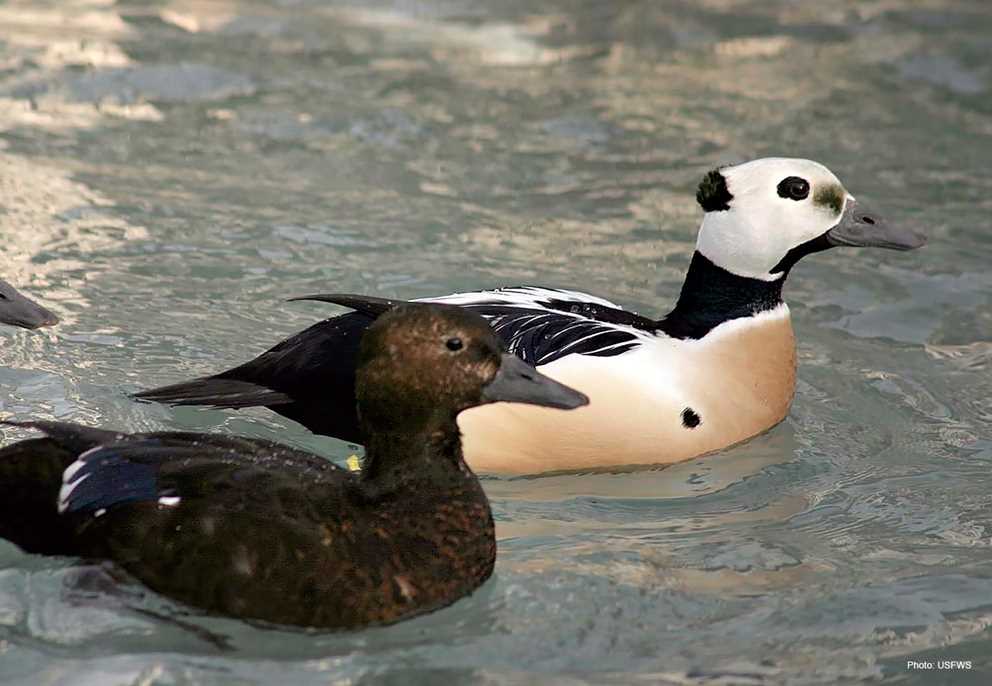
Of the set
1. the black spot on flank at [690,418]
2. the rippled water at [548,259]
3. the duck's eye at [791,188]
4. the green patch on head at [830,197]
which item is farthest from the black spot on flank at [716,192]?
the rippled water at [548,259]

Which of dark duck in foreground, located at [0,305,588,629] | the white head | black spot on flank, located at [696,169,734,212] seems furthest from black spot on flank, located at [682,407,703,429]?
dark duck in foreground, located at [0,305,588,629]

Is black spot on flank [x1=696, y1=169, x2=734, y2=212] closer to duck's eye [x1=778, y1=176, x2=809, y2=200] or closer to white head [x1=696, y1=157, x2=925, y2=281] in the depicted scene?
white head [x1=696, y1=157, x2=925, y2=281]

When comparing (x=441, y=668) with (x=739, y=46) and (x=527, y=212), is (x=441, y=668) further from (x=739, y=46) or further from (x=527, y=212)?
(x=739, y=46)

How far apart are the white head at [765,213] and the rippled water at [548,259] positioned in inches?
28.5

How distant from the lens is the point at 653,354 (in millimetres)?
6523

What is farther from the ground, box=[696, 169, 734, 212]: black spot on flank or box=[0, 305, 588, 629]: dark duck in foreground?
box=[696, 169, 734, 212]: black spot on flank

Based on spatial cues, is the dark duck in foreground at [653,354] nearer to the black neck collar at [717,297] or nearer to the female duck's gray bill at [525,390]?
the black neck collar at [717,297]

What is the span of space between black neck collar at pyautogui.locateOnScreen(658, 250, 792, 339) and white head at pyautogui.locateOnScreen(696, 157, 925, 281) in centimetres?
3

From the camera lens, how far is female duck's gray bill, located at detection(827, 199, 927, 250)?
695 cm

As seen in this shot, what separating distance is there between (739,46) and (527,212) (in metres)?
3.77

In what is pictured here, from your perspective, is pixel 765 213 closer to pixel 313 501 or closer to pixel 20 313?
pixel 313 501

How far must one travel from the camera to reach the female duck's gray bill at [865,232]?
6.95 metres

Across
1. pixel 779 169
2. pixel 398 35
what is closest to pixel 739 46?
pixel 398 35

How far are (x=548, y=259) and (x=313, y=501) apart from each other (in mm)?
4057
